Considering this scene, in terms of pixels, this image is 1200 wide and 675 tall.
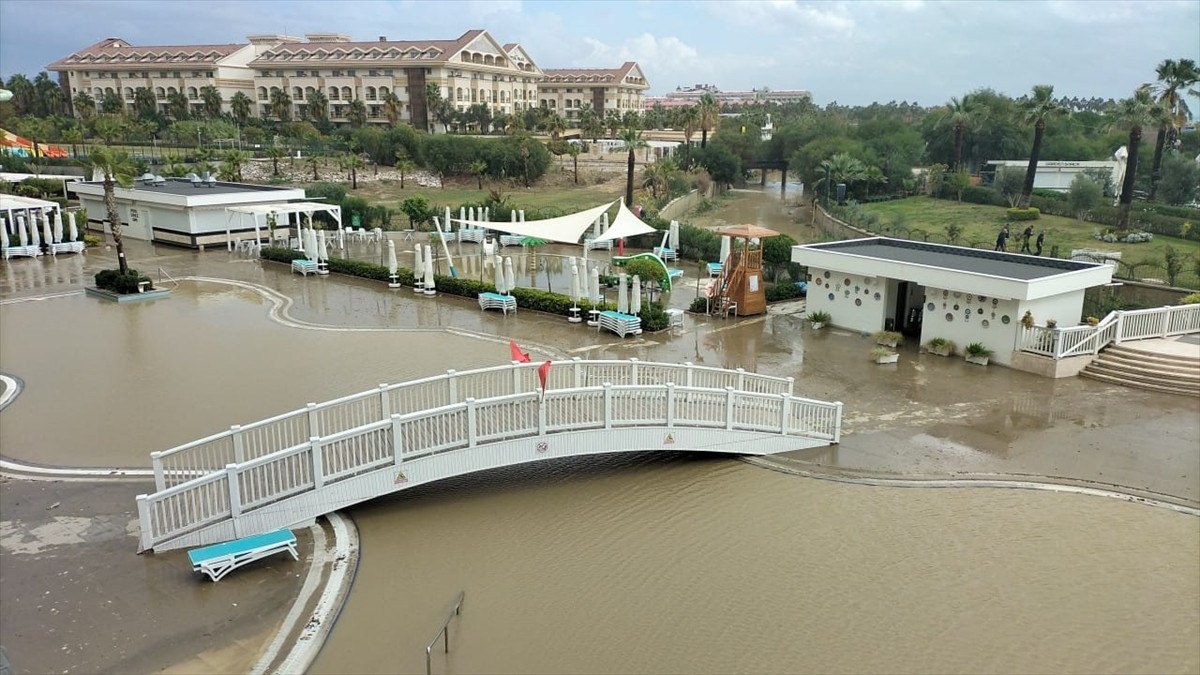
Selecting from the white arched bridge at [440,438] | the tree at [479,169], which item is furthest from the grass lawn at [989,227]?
the tree at [479,169]

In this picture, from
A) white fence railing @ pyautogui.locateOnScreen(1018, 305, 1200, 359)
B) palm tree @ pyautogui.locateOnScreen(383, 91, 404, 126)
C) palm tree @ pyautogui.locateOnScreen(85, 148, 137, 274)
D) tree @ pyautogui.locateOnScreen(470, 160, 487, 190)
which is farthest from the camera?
palm tree @ pyautogui.locateOnScreen(383, 91, 404, 126)

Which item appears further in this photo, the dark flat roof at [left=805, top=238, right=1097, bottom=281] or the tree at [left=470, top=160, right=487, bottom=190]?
the tree at [left=470, top=160, right=487, bottom=190]

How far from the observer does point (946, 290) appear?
19.1 meters

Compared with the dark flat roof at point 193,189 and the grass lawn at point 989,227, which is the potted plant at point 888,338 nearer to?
the grass lawn at point 989,227

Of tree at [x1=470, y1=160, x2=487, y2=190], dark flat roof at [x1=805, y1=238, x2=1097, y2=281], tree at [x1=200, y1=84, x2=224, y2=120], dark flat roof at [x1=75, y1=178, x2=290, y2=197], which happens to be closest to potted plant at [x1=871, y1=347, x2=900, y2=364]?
dark flat roof at [x1=805, y1=238, x2=1097, y2=281]

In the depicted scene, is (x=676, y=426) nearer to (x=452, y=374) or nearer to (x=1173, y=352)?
(x=452, y=374)

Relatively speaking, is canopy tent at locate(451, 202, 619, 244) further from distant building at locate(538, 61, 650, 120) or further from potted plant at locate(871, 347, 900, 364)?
distant building at locate(538, 61, 650, 120)

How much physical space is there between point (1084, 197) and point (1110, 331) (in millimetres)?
23620

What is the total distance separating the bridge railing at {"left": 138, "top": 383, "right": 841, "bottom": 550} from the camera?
9.41m

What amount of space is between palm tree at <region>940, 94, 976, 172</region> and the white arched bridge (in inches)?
1792

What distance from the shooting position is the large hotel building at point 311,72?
88875 millimetres

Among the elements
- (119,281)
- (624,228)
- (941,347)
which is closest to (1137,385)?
(941,347)

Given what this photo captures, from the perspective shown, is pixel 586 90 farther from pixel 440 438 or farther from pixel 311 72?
pixel 440 438

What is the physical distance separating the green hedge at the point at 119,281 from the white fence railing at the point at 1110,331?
23.8 metres
